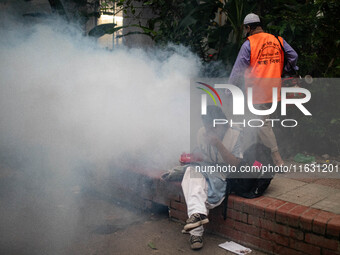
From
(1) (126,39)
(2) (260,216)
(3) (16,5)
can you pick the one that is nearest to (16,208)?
(2) (260,216)

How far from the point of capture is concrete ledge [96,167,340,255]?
294cm

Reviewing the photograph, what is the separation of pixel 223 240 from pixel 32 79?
3.48 metres

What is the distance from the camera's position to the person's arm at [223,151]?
3461mm

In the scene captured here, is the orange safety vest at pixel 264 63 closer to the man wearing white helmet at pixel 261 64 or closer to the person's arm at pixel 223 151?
the man wearing white helmet at pixel 261 64

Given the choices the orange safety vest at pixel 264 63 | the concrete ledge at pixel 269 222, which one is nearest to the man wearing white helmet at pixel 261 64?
the orange safety vest at pixel 264 63

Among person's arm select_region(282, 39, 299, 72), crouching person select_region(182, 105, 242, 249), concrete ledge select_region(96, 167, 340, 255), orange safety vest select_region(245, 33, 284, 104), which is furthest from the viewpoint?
person's arm select_region(282, 39, 299, 72)

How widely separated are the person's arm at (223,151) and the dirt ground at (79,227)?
0.87m

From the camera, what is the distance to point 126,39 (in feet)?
26.1

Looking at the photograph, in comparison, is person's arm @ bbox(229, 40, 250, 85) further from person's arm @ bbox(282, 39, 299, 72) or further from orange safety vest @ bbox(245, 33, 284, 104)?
person's arm @ bbox(282, 39, 299, 72)

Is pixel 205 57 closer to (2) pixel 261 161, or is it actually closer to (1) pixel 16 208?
(2) pixel 261 161

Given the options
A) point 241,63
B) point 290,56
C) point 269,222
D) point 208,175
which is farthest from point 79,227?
point 290,56

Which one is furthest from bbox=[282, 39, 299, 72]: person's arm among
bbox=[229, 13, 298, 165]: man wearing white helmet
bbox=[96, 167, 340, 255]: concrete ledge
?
bbox=[96, 167, 340, 255]: concrete ledge

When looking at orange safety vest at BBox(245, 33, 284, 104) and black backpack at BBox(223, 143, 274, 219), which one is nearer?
black backpack at BBox(223, 143, 274, 219)

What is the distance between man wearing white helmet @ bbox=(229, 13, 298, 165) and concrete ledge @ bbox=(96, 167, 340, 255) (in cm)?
126
